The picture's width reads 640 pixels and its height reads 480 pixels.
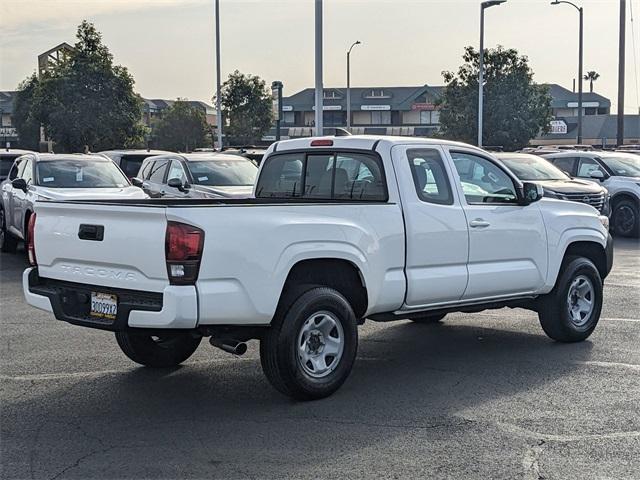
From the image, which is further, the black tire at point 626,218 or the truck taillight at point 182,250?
the black tire at point 626,218

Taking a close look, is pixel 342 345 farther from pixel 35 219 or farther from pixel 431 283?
pixel 35 219

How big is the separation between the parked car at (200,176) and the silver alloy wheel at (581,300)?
7.11 metres

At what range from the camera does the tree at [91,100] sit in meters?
34.4

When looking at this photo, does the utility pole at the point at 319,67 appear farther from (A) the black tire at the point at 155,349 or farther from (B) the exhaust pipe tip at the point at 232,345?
(B) the exhaust pipe tip at the point at 232,345

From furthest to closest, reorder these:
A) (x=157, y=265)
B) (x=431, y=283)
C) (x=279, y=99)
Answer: (x=279, y=99) → (x=431, y=283) → (x=157, y=265)

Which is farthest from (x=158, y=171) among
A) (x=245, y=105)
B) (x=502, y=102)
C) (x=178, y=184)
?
(x=245, y=105)

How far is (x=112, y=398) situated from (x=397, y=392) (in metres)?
2.11

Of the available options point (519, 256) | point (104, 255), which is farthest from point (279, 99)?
point (104, 255)

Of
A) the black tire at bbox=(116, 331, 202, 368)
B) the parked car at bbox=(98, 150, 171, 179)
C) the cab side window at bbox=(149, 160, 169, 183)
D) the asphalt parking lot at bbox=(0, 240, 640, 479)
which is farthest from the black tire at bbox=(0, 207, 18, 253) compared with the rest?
the black tire at bbox=(116, 331, 202, 368)

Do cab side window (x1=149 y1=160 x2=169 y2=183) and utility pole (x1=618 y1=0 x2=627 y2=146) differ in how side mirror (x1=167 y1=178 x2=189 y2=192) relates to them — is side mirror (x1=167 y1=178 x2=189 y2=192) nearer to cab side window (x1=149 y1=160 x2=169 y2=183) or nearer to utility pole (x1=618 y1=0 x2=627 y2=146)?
cab side window (x1=149 y1=160 x2=169 y2=183)

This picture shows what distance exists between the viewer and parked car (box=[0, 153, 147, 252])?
13.7 m

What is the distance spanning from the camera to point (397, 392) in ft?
21.7

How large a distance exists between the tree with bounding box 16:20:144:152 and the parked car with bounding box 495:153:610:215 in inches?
807

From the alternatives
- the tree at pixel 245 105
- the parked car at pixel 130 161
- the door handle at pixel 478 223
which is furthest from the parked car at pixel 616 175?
the tree at pixel 245 105
